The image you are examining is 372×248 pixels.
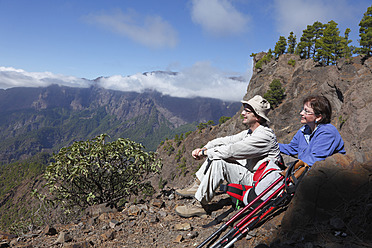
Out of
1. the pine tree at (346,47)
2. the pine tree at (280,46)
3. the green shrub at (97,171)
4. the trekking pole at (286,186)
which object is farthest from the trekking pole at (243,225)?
the pine tree at (280,46)

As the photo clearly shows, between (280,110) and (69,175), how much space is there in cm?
5486

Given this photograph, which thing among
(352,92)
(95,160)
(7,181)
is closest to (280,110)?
(352,92)

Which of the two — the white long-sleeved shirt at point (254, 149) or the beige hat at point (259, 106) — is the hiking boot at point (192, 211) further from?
the beige hat at point (259, 106)

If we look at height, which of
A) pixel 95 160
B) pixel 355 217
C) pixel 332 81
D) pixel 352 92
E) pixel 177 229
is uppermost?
pixel 332 81

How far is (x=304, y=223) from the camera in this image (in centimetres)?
371

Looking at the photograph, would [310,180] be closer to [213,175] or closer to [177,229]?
[213,175]

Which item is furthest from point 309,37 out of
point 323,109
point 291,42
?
point 323,109

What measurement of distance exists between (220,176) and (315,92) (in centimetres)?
4951

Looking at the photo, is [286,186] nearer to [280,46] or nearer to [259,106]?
[259,106]

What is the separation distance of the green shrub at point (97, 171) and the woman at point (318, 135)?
21.8ft

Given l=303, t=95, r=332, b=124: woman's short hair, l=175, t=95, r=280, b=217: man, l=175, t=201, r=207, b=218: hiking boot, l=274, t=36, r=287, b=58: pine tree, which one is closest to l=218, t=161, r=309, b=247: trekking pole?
l=175, t=95, r=280, b=217: man

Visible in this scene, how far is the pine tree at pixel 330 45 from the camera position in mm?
56309

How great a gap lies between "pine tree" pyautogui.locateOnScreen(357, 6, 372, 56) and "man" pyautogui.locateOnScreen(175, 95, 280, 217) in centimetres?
5412

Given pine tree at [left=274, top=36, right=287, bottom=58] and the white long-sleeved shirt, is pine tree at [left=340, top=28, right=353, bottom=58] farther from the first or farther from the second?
the white long-sleeved shirt
